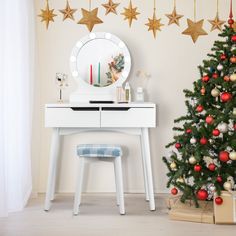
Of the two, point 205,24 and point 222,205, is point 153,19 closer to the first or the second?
point 205,24

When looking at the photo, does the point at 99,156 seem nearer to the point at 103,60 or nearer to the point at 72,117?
the point at 72,117

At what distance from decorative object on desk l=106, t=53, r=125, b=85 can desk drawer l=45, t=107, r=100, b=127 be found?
0.53m

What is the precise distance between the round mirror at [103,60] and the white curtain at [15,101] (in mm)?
488

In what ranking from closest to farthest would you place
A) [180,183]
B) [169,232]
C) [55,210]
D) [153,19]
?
[169,232] → [180,183] → [55,210] → [153,19]

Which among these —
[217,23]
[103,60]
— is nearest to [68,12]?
[103,60]

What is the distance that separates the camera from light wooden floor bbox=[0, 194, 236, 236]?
2996mm

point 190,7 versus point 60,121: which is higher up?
point 190,7

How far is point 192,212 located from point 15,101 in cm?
154

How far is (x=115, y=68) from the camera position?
4148 millimetres

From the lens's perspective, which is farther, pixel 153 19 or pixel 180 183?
pixel 153 19

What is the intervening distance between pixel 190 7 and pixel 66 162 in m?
1.80

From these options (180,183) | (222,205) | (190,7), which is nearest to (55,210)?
(180,183)

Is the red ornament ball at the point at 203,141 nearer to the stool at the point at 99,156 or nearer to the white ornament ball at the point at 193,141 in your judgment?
the white ornament ball at the point at 193,141

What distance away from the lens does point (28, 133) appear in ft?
12.5
